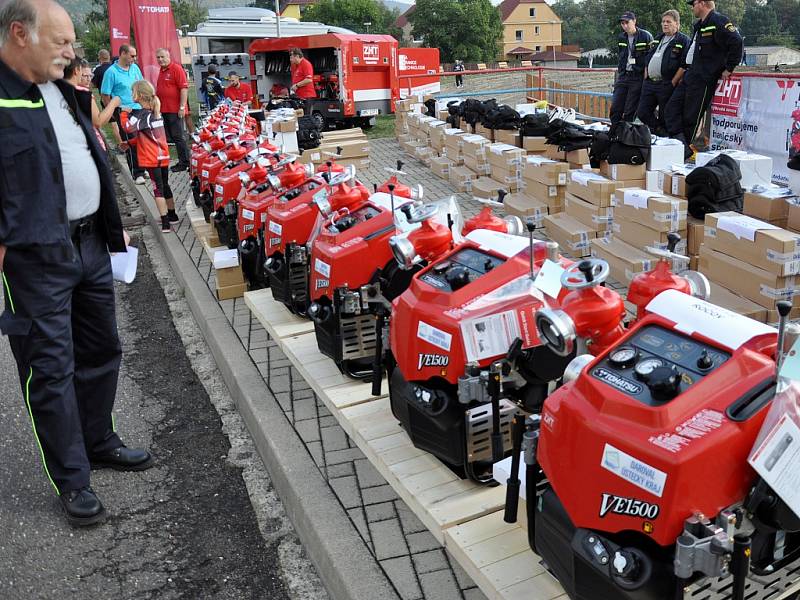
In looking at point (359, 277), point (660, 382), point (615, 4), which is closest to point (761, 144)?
point (359, 277)

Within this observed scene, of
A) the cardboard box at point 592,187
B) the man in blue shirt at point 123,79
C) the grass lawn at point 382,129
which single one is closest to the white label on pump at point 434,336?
the cardboard box at point 592,187

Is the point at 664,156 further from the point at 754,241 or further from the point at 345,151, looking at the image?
the point at 345,151

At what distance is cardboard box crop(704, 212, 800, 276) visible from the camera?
429 cm

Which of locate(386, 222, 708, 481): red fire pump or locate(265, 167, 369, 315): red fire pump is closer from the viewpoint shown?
locate(386, 222, 708, 481): red fire pump

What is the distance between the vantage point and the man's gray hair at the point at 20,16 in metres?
2.85

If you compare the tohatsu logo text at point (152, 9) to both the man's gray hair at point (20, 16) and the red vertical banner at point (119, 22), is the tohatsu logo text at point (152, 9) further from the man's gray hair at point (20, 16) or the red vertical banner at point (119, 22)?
the man's gray hair at point (20, 16)

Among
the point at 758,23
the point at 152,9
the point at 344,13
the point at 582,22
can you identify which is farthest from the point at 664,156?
the point at 582,22

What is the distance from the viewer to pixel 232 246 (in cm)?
625

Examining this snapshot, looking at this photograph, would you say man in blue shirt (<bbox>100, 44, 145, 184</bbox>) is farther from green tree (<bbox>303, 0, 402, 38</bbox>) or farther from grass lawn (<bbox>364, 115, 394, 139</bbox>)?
green tree (<bbox>303, 0, 402, 38</bbox>)

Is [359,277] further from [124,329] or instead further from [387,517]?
[124,329]

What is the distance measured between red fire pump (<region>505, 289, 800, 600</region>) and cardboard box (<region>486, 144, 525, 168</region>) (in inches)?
234

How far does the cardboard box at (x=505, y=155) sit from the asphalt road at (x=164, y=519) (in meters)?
4.27

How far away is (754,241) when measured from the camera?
4.50 meters

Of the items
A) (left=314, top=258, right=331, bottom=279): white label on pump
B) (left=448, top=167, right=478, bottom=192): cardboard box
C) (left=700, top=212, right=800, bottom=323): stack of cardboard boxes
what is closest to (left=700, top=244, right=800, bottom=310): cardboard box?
(left=700, top=212, right=800, bottom=323): stack of cardboard boxes
